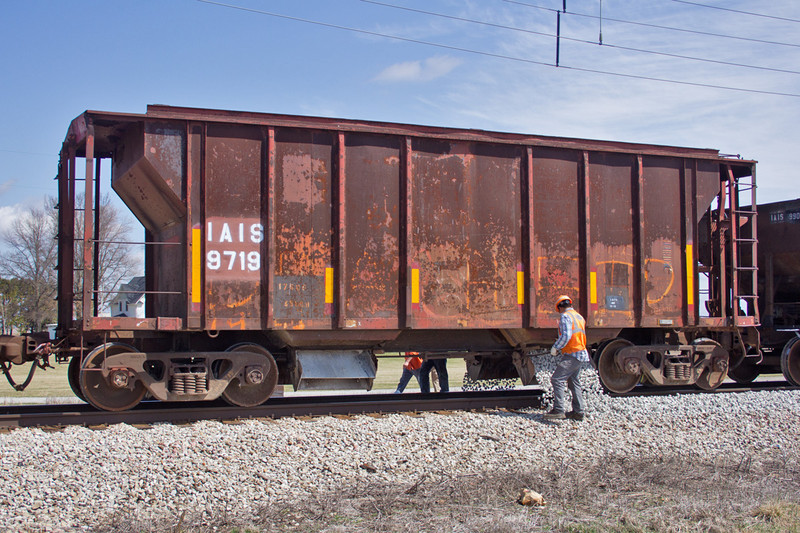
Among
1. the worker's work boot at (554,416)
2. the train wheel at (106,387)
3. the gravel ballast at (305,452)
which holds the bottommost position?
the gravel ballast at (305,452)

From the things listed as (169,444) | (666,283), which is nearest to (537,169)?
(666,283)

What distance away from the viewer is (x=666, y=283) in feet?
32.1

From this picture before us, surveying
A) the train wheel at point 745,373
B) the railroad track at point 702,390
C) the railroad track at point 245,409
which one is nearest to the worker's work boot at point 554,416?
the railroad track at point 245,409

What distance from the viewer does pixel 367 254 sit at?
8469 mm

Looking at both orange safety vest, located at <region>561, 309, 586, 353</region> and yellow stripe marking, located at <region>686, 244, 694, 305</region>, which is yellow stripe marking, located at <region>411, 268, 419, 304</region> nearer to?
orange safety vest, located at <region>561, 309, 586, 353</region>

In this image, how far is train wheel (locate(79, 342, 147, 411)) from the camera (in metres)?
7.53

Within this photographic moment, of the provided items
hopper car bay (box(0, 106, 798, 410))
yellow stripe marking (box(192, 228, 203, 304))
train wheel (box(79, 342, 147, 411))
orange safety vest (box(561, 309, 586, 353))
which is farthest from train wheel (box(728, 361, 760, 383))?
train wheel (box(79, 342, 147, 411))

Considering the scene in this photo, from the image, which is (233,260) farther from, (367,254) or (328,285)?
(367,254)

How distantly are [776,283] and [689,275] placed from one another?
305 centimetres

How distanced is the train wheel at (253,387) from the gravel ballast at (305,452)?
2.81 feet

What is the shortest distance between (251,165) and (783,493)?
21.1 feet

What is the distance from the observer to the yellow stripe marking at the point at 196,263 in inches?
309

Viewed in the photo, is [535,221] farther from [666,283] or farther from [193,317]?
[193,317]

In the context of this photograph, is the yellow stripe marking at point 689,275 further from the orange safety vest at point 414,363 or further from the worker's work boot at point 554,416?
the orange safety vest at point 414,363
